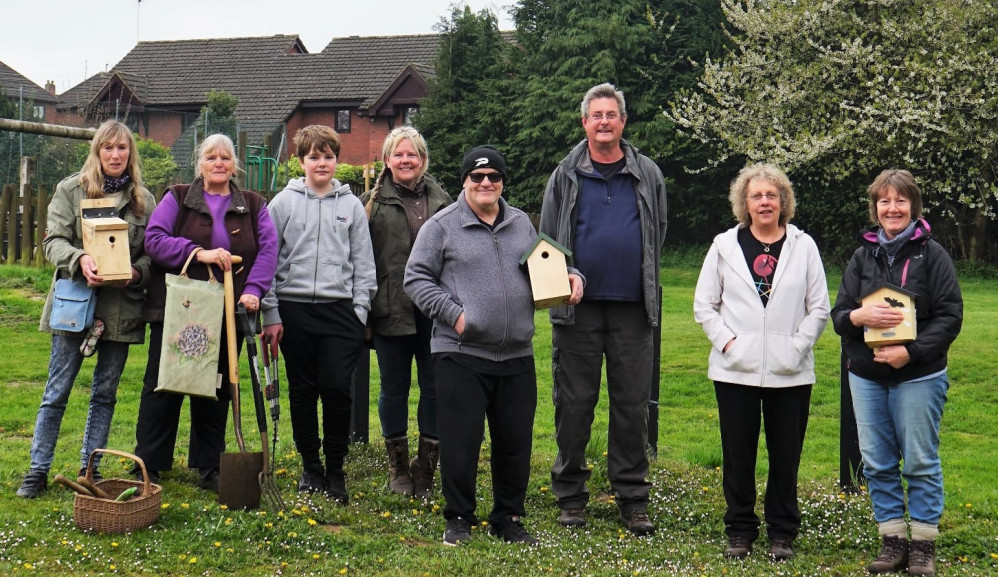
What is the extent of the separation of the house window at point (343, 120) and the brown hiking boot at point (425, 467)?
114 ft

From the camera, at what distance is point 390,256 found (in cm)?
639

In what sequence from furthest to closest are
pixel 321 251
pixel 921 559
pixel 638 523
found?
pixel 321 251 < pixel 638 523 < pixel 921 559

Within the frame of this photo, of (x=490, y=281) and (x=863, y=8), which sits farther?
(x=863, y=8)

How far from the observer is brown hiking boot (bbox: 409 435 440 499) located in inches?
256

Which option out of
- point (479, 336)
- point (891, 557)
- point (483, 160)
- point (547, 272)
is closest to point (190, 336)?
point (479, 336)

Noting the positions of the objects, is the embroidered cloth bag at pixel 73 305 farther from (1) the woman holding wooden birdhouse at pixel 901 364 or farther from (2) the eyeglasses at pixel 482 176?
(1) the woman holding wooden birdhouse at pixel 901 364

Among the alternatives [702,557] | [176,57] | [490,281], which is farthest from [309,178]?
[176,57]

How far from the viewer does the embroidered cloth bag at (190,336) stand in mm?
5707

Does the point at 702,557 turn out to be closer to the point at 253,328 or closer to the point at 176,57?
the point at 253,328

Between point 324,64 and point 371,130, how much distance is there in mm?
4735

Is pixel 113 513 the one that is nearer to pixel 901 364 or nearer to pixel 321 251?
pixel 321 251

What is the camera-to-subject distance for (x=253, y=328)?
6016mm

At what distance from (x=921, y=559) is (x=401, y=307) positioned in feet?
10.2

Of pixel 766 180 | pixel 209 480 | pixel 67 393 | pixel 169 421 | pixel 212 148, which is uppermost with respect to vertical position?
pixel 212 148
